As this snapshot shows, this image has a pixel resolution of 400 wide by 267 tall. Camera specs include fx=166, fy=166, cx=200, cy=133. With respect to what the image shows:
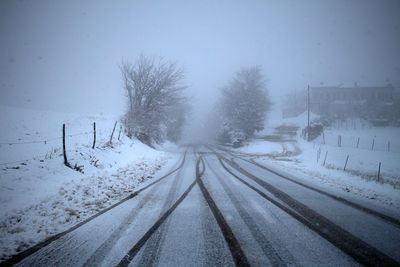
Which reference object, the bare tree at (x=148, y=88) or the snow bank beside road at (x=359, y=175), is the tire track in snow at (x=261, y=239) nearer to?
the snow bank beside road at (x=359, y=175)

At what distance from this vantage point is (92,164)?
7.84 meters

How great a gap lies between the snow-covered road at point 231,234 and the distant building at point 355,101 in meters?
53.0

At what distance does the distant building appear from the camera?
41.3 m

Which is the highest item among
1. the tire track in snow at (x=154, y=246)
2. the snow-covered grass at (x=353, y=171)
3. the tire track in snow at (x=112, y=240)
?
the tire track in snow at (x=154, y=246)

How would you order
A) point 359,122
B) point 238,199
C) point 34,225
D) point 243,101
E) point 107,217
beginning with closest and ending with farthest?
point 34,225 → point 107,217 → point 238,199 → point 243,101 → point 359,122

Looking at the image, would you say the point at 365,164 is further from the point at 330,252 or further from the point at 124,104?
the point at 124,104

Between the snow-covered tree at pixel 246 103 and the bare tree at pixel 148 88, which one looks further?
the snow-covered tree at pixel 246 103

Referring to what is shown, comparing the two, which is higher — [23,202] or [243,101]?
[243,101]

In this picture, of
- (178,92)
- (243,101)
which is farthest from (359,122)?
(178,92)

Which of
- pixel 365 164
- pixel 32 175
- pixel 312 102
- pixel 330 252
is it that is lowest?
pixel 365 164

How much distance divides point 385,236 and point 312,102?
7112 centimetres

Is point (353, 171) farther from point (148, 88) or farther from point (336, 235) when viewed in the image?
point (148, 88)

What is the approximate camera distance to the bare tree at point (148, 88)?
1831 cm

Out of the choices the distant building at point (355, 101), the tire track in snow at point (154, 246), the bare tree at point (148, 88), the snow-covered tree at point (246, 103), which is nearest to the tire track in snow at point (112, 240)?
the tire track in snow at point (154, 246)
